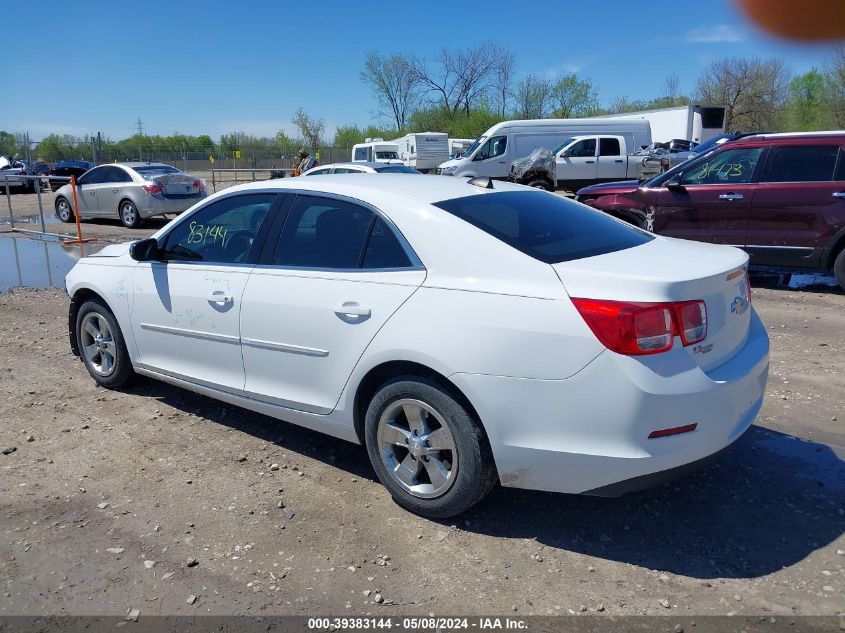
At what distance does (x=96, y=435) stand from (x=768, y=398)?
14.9ft

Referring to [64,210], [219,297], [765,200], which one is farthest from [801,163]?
[64,210]

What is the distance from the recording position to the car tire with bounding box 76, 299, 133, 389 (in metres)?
5.05

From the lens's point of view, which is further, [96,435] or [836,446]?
[96,435]

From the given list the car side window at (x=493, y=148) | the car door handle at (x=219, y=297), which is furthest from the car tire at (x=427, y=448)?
the car side window at (x=493, y=148)

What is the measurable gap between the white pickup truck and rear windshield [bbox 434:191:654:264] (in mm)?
19589

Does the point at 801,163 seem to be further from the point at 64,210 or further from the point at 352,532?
the point at 64,210

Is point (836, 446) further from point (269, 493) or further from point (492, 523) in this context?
point (269, 493)

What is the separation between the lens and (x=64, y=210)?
59.2 ft

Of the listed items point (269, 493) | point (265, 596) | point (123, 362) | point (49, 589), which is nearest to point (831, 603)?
point (265, 596)

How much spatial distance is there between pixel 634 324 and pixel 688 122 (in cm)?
3224

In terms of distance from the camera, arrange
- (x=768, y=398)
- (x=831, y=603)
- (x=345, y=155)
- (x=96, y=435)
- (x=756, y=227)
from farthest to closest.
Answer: (x=345, y=155)
(x=756, y=227)
(x=768, y=398)
(x=96, y=435)
(x=831, y=603)

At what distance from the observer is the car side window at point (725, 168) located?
875 centimetres

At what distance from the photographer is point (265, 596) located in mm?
2938

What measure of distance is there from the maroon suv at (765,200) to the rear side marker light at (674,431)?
252 inches
